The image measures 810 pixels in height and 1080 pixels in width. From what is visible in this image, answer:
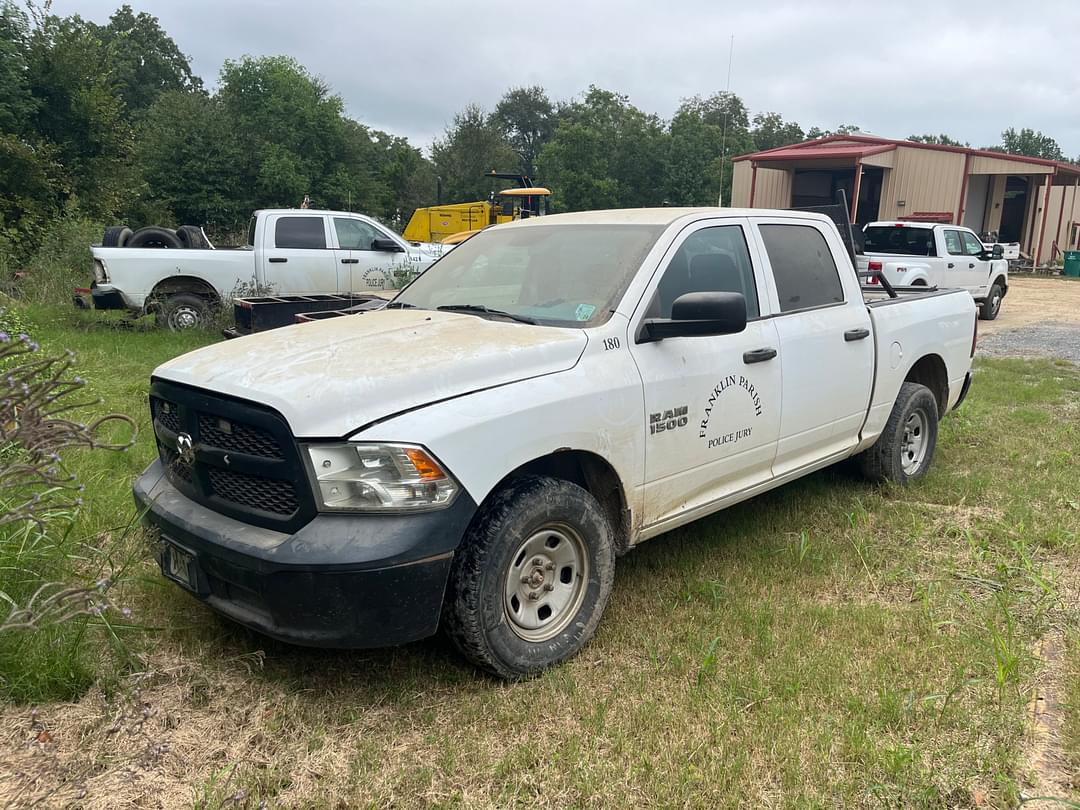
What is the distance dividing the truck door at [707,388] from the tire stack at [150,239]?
32.3 feet

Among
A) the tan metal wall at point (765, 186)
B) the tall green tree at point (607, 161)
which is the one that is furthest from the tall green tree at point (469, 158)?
the tan metal wall at point (765, 186)

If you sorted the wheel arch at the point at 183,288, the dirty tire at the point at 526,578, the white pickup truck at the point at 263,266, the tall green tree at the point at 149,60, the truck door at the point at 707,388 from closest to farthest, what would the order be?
the dirty tire at the point at 526,578 → the truck door at the point at 707,388 → the white pickup truck at the point at 263,266 → the wheel arch at the point at 183,288 → the tall green tree at the point at 149,60

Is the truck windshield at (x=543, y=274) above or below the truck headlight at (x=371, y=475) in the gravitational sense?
above

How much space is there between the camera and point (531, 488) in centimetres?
317

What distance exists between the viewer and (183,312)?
11.2 meters

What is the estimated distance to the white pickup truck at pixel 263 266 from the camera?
10.8 metres

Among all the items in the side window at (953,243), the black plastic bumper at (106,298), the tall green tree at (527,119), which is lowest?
the black plastic bumper at (106,298)

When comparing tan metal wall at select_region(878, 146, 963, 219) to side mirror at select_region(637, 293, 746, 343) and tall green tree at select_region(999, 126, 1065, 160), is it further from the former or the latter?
tall green tree at select_region(999, 126, 1065, 160)

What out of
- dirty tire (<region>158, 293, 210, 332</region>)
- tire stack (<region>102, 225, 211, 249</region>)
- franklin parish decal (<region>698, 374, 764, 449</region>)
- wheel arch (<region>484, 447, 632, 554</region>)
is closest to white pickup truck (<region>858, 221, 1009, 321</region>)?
dirty tire (<region>158, 293, 210, 332</region>)

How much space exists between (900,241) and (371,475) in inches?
622

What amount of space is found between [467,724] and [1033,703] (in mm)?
2181

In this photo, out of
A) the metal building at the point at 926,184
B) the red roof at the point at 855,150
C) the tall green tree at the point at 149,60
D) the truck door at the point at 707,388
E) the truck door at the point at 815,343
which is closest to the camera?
the truck door at the point at 707,388

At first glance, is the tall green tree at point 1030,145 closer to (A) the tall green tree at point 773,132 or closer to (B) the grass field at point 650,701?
(A) the tall green tree at point 773,132

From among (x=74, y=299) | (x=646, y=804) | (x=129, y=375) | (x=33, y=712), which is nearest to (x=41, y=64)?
(x=74, y=299)
